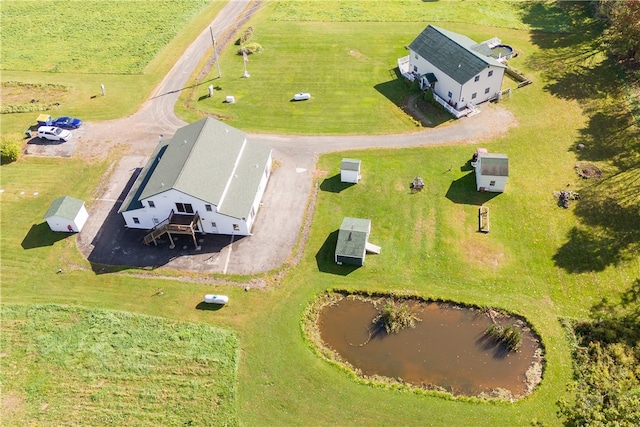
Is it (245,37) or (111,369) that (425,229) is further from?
(245,37)

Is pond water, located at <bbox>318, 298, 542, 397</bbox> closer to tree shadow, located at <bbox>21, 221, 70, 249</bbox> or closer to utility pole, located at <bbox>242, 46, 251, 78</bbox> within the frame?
tree shadow, located at <bbox>21, 221, 70, 249</bbox>

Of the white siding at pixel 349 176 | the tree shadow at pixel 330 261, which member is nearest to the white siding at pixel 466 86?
the white siding at pixel 349 176

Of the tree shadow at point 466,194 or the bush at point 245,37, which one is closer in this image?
the tree shadow at point 466,194

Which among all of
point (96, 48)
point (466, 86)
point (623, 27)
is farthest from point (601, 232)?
point (96, 48)

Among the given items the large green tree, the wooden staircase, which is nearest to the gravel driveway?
the wooden staircase

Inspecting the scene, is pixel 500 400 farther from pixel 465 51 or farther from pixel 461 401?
pixel 465 51

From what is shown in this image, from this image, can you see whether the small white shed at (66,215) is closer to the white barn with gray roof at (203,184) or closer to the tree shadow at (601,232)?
the white barn with gray roof at (203,184)
